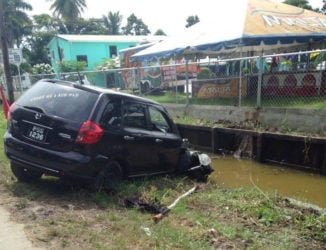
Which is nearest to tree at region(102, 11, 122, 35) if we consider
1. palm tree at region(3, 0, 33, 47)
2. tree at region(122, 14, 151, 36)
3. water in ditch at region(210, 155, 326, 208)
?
tree at region(122, 14, 151, 36)

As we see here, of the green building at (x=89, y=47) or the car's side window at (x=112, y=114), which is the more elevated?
the green building at (x=89, y=47)

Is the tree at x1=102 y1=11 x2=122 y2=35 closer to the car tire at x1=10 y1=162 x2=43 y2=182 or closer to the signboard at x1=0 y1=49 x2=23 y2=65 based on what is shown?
the signboard at x1=0 y1=49 x2=23 y2=65

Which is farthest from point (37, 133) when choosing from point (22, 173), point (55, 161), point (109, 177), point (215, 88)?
point (215, 88)

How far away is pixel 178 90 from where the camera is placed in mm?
12938

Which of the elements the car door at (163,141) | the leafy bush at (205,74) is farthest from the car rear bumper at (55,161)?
the leafy bush at (205,74)

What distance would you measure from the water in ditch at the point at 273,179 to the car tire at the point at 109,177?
2.52 metres

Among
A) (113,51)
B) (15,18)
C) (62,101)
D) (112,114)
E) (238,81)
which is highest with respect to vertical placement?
(15,18)

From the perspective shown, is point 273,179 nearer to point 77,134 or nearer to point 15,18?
point 77,134

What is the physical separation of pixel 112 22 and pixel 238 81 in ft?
182

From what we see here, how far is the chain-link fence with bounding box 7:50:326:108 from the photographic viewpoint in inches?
366

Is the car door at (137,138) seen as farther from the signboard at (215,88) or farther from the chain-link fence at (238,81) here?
the signboard at (215,88)

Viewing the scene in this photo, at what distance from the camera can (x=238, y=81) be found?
1141 cm

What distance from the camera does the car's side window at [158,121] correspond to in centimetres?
589

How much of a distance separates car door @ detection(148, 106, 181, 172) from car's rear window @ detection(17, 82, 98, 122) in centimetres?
136
